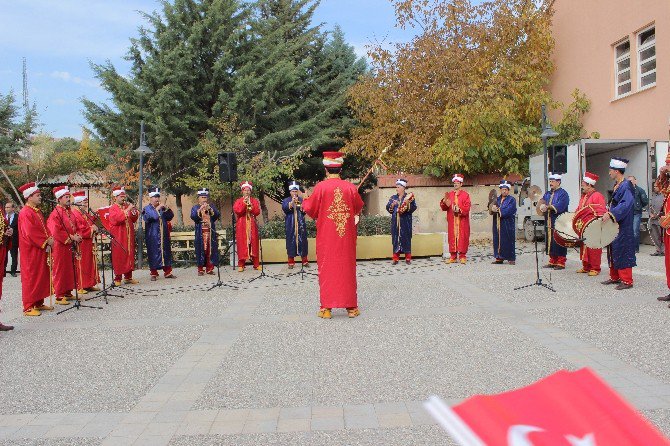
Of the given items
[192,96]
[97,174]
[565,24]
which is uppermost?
[565,24]

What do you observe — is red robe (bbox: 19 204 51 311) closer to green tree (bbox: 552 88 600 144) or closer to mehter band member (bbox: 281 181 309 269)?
mehter band member (bbox: 281 181 309 269)

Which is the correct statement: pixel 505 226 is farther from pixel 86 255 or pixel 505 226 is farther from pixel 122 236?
pixel 86 255

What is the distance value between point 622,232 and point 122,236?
9720mm

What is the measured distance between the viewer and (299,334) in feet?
23.9

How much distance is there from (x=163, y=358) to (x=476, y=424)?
555cm

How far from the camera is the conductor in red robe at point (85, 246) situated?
11094 millimetres

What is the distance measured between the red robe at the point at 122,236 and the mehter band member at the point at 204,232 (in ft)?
4.59

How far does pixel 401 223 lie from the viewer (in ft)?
49.2

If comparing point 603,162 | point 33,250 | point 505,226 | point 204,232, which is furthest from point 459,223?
point 33,250

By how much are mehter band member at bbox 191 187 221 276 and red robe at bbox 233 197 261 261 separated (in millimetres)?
602

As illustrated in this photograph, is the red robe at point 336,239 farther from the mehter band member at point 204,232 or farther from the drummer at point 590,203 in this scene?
the mehter band member at point 204,232

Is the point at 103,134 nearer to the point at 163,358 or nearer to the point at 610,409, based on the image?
the point at 163,358

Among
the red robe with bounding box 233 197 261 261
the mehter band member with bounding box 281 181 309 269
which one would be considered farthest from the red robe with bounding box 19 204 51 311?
the mehter band member with bounding box 281 181 309 269

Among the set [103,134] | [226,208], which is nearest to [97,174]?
[103,134]
